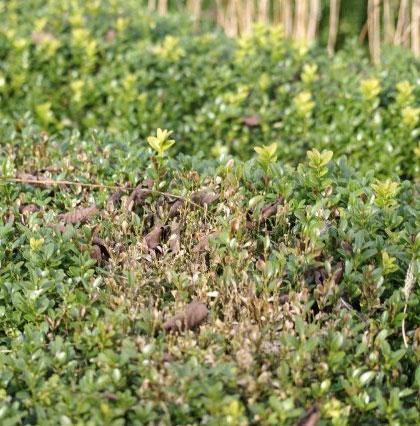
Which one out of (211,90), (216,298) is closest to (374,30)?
(211,90)

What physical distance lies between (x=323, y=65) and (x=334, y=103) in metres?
0.58

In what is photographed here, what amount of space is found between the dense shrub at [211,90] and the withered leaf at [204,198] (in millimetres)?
1793

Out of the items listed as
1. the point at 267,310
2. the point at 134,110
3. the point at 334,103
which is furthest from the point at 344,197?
the point at 134,110

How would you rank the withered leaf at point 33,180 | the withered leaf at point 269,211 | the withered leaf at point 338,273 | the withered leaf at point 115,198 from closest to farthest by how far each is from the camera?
the withered leaf at point 338,273, the withered leaf at point 269,211, the withered leaf at point 115,198, the withered leaf at point 33,180

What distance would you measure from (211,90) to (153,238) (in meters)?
2.50

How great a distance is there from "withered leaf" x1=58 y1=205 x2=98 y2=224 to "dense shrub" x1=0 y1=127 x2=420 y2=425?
0.03m

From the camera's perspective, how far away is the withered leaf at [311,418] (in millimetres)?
2260

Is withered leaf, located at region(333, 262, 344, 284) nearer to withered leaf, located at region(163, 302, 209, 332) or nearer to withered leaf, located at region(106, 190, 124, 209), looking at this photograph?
withered leaf, located at region(163, 302, 209, 332)

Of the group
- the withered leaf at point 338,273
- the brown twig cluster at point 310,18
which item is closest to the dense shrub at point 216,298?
the withered leaf at point 338,273

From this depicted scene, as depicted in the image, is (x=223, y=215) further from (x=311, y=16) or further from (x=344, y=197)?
(x=311, y=16)

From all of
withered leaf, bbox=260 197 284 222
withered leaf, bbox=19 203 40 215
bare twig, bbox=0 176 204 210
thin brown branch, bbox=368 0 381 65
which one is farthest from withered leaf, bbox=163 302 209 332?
thin brown branch, bbox=368 0 381 65

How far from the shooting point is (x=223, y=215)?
316cm

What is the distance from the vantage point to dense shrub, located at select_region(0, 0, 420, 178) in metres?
4.92

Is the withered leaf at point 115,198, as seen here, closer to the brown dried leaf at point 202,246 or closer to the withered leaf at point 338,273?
the brown dried leaf at point 202,246
